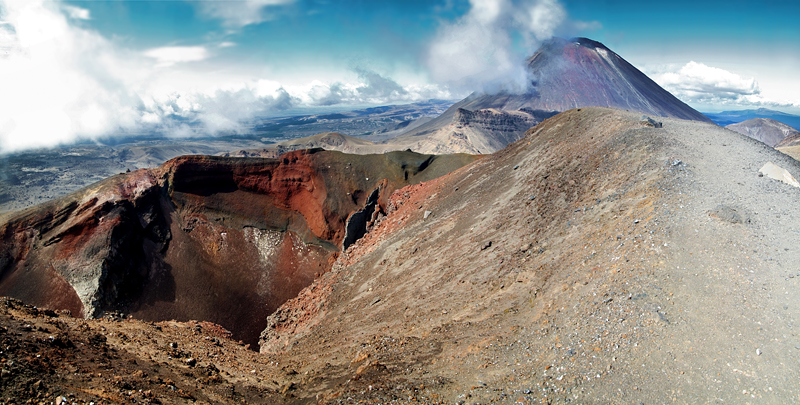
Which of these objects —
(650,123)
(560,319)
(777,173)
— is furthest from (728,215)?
(650,123)

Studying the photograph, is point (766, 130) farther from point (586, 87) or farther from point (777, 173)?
point (777, 173)

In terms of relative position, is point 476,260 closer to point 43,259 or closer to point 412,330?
point 412,330

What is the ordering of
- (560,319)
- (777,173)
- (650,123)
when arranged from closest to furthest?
(560,319)
(777,173)
(650,123)

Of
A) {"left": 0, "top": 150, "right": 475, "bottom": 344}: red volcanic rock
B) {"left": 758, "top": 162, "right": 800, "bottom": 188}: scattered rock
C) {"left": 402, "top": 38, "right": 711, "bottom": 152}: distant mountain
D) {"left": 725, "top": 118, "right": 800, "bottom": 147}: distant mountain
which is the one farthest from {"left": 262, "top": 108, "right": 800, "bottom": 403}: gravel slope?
{"left": 725, "top": 118, "right": 800, "bottom": 147}: distant mountain

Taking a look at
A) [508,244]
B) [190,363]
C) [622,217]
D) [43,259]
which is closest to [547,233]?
[508,244]

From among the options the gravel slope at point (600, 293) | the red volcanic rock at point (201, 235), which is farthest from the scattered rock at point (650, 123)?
the red volcanic rock at point (201, 235)

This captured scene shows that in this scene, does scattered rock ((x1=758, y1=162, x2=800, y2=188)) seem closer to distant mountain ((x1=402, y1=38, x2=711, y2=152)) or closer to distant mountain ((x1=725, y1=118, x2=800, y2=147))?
Answer: distant mountain ((x1=402, y1=38, x2=711, y2=152))

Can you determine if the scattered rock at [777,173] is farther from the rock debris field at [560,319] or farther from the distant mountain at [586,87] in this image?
the distant mountain at [586,87]
